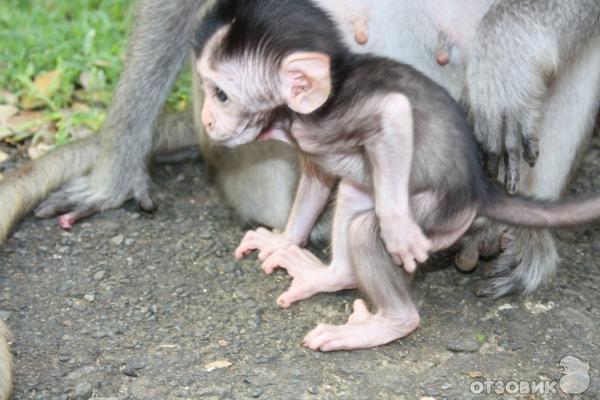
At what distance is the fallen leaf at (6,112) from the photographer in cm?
584

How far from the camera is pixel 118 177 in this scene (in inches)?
199

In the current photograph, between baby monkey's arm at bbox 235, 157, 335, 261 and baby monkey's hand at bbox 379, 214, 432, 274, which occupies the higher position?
baby monkey's hand at bbox 379, 214, 432, 274

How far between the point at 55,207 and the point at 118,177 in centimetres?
31

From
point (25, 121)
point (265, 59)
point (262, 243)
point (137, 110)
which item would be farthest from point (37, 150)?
point (265, 59)

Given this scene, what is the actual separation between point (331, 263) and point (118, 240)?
1054 mm

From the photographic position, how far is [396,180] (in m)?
3.74

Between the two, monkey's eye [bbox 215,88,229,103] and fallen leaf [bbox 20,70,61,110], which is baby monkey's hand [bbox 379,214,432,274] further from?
fallen leaf [bbox 20,70,61,110]

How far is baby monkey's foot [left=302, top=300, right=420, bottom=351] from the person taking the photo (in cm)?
391

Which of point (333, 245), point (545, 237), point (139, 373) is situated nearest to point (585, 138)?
point (545, 237)

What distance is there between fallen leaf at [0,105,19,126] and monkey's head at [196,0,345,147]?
2.30 metres

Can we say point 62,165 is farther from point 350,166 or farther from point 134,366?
point 350,166

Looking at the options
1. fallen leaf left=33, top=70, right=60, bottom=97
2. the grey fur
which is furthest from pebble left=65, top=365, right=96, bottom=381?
fallen leaf left=33, top=70, right=60, bottom=97

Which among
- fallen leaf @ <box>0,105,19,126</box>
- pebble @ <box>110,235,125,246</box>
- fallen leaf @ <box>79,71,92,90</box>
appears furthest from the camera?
fallen leaf @ <box>79,71,92,90</box>

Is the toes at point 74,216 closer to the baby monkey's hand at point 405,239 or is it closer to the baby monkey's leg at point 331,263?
the baby monkey's leg at point 331,263
